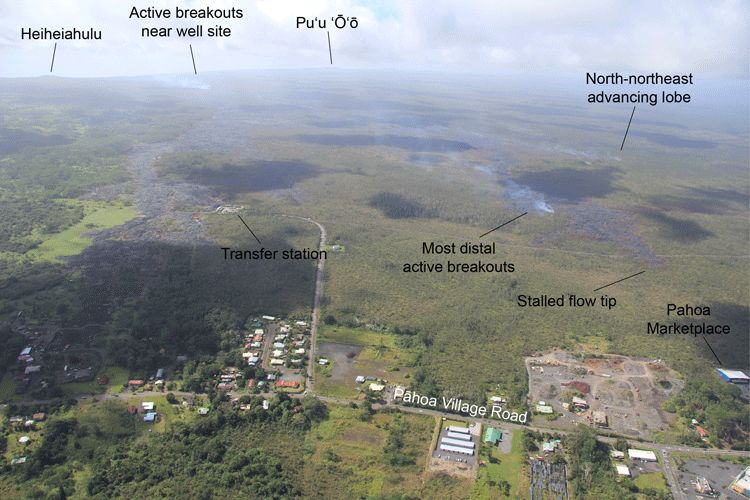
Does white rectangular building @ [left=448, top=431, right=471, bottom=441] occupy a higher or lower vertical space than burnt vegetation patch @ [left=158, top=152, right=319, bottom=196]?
lower

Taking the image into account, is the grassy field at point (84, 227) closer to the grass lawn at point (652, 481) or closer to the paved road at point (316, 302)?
the paved road at point (316, 302)

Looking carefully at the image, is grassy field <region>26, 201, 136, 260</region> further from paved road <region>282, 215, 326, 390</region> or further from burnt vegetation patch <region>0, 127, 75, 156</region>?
burnt vegetation patch <region>0, 127, 75, 156</region>

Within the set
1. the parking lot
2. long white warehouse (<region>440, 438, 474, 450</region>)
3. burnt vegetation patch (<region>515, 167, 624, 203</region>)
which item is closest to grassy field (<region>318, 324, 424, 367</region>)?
long white warehouse (<region>440, 438, 474, 450</region>)

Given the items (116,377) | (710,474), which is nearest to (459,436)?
(710,474)

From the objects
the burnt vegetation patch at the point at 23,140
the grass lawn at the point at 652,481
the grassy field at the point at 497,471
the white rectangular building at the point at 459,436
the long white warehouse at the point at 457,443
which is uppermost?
the burnt vegetation patch at the point at 23,140

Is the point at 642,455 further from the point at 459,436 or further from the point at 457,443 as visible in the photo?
the point at 457,443

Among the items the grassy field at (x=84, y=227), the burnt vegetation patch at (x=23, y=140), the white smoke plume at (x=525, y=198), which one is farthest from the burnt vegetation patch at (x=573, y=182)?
the burnt vegetation patch at (x=23, y=140)

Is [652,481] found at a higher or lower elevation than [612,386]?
lower

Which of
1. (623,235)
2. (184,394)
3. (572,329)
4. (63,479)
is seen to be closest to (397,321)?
(572,329)
